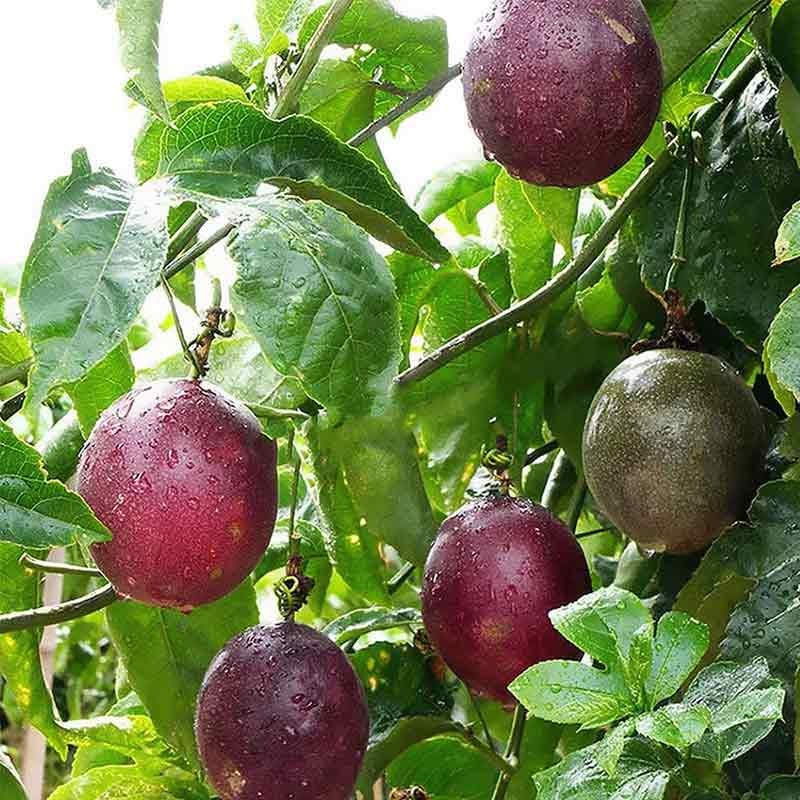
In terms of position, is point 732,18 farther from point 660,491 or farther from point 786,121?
point 660,491

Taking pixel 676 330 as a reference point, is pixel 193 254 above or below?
above

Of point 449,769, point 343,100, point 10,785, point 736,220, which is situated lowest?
point 449,769

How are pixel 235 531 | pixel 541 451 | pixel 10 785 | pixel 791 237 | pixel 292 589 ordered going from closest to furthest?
pixel 791 237 → pixel 235 531 → pixel 292 589 → pixel 10 785 → pixel 541 451

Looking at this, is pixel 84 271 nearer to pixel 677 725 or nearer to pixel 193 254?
pixel 193 254

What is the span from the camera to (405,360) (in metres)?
0.89

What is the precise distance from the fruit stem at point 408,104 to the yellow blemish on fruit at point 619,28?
197 millimetres

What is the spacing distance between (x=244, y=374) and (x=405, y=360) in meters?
0.11

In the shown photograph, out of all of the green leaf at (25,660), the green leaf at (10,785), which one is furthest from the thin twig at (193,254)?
the green leaf at (10,785)

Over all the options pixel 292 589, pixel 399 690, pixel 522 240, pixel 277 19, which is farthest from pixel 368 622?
pixel 277 19

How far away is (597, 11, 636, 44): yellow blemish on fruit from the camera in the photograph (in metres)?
0.61

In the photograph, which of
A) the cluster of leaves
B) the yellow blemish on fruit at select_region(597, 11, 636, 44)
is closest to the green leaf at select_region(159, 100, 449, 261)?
the cluster of leaves

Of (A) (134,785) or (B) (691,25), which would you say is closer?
(B) (691,25)

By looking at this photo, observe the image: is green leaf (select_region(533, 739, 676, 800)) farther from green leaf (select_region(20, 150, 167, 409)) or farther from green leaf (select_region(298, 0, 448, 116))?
green leaf (select_region(298, 0, 448, 116))

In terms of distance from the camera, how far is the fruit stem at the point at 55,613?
777mm
